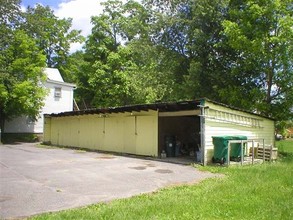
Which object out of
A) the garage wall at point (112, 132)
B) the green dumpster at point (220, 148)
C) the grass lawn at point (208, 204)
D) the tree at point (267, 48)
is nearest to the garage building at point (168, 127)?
the garage wall at point (112, 132)

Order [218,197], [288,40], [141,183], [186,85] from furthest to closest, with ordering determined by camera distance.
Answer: [186,85], [288,40], [141,183], [218,197]

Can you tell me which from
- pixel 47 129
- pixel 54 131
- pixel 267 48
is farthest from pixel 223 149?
pixel 47 129

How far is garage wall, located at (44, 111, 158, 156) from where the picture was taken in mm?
18281

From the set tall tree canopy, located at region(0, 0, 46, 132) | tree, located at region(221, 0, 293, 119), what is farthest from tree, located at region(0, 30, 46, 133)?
tree, located at region(221, 0, 293, 119)

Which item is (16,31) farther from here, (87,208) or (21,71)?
(87,208)

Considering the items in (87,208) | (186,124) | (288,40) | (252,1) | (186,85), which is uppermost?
(252,1)

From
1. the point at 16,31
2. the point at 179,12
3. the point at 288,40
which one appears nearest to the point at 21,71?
the point at 16,31

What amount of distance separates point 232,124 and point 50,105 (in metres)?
22.5

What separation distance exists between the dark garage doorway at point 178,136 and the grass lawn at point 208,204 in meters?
7.90

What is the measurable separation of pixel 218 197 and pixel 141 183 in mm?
2863

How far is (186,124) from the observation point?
2088 centimetres

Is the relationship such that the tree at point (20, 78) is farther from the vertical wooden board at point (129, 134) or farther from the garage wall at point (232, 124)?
the garage wall at point (232, 124)

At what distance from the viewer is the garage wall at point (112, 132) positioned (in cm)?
1828

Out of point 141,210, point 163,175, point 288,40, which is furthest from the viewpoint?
point 288,40
